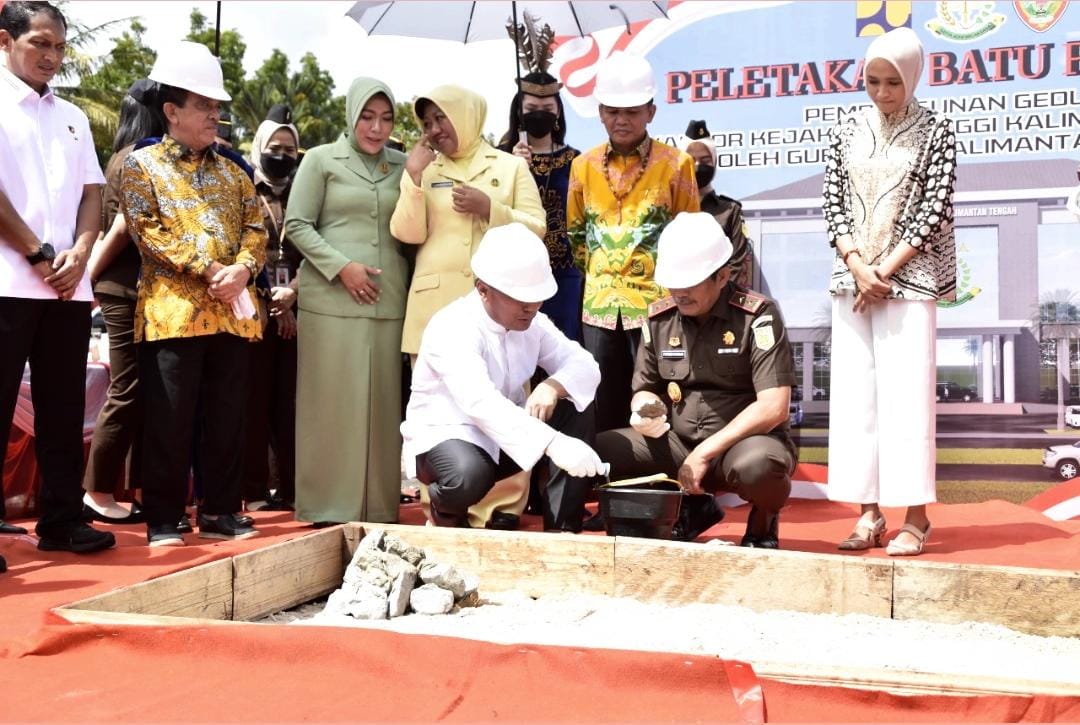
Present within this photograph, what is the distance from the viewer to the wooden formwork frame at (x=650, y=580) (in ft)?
9.86

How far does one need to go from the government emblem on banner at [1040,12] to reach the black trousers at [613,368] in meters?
2.38

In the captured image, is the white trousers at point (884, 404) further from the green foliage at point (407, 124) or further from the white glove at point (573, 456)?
the green foliage at point (407, 124)

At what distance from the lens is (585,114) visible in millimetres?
5996

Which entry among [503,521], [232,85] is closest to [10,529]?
[503,521]

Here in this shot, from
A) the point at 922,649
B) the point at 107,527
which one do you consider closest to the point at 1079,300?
the point at 922,649

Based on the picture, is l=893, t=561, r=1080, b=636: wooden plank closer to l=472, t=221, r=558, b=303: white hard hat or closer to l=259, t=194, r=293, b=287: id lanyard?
l=472, t=221, r=558, b=303: white hard hat

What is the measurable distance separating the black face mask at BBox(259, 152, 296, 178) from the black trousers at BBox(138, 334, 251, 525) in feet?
5.14

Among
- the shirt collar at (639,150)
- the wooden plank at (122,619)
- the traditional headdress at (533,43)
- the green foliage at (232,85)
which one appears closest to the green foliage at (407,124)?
the green foliage at (232,85)

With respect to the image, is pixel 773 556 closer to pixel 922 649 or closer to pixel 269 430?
pixel 922 649

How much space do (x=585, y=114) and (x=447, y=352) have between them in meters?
2.51

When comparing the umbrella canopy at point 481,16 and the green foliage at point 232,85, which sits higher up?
the green foliage at point 232,85

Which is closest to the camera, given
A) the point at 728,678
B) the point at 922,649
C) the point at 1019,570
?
the point at 728,678

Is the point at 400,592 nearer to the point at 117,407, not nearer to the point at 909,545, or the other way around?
the point at 909,545

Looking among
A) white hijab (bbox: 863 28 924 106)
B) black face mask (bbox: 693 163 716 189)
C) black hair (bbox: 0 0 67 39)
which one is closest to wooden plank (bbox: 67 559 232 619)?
black hair (bbox: 0 0 67 39)
